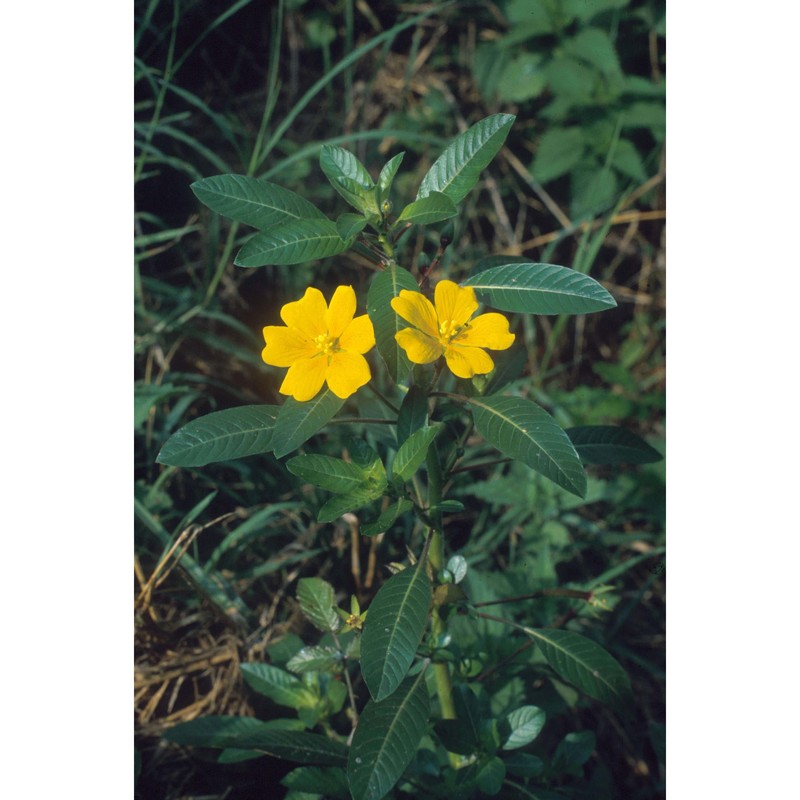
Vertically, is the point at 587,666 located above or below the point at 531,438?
below

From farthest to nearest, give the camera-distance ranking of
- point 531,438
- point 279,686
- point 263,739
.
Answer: point 279,686 → point 263,739 → point 531,438

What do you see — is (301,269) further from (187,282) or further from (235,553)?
(235,553)

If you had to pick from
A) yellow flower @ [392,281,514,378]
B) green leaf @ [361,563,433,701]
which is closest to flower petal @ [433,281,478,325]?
yellow flower @ [392,281,514,378]

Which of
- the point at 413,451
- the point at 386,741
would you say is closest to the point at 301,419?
the point at 413,451

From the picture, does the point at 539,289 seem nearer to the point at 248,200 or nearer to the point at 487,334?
the point at 487,334

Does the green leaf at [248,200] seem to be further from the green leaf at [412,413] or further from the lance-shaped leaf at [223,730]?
the lance-shaped leaf at [223,730]

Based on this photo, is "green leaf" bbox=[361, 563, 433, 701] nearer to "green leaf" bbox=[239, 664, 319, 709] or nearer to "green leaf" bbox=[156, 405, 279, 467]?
"green leaf" bbox=[156, 405, 279, 467]

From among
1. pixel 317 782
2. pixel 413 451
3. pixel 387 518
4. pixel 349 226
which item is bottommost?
pixel 317 782
